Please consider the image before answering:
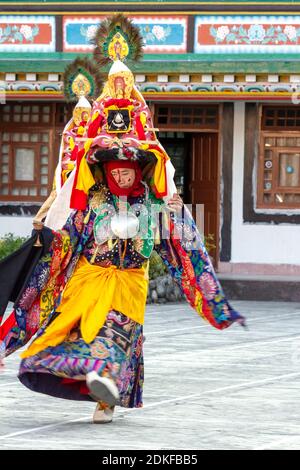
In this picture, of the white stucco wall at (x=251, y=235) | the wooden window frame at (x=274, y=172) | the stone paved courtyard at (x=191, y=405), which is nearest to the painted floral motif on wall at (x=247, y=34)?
the white stucco wall at (x=251, y=235)

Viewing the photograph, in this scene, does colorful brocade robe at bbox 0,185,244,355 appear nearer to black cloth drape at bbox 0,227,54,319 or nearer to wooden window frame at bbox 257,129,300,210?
black cloth drape at bbox 0,227,54,319

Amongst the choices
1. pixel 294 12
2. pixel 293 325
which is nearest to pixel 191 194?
pixel 294 12

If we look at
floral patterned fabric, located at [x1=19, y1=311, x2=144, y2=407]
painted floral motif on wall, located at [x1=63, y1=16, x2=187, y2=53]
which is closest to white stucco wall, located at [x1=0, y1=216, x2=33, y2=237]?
painted floral motif on wall, located at [x1=63, y1=16, x2=187, y2=53]

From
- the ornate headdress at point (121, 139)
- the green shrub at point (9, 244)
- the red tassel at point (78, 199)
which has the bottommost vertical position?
the green shrub at point (9, 244)

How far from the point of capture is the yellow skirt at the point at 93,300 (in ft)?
28.8

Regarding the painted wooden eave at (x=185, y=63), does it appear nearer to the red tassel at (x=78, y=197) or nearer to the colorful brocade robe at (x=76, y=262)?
the colorful brocade robe at (x=76, y=262)

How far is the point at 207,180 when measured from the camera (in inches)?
846

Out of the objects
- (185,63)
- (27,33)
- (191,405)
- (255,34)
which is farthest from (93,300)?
(27,33)

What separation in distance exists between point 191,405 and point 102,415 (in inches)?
40.4

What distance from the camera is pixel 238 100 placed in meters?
20.4

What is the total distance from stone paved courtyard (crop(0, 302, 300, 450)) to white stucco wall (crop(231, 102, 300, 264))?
19.9 ft

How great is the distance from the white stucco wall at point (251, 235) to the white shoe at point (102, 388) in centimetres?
1260

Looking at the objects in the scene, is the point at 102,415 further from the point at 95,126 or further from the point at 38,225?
the point at 95,126
